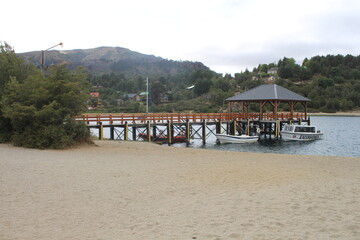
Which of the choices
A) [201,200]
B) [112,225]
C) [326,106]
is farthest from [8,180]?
[326,106]

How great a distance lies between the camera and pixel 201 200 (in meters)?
8.90

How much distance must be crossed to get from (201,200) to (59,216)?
372 cm

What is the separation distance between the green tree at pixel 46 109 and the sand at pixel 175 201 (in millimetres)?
5026

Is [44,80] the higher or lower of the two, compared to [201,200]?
higher

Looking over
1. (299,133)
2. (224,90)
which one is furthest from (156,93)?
(299,133)

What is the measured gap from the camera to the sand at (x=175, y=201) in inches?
255

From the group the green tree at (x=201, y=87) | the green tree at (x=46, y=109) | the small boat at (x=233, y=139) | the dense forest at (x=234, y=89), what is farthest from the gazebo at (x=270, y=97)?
the green tree at (x=201, y=87)

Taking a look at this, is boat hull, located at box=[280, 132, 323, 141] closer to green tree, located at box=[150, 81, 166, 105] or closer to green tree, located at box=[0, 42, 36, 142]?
green tree, located at box=[0, 42, 36, 142]

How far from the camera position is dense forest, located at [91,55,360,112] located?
106m

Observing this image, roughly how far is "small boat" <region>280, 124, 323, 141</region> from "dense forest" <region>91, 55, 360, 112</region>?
4873 cm

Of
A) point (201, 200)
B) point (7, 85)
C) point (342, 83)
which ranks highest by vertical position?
point (342, 83)

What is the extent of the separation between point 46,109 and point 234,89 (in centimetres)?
11365

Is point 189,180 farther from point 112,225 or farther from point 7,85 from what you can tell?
point 7,85

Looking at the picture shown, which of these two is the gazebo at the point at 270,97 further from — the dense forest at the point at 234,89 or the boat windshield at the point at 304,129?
the dense forest at the point at 234,89
